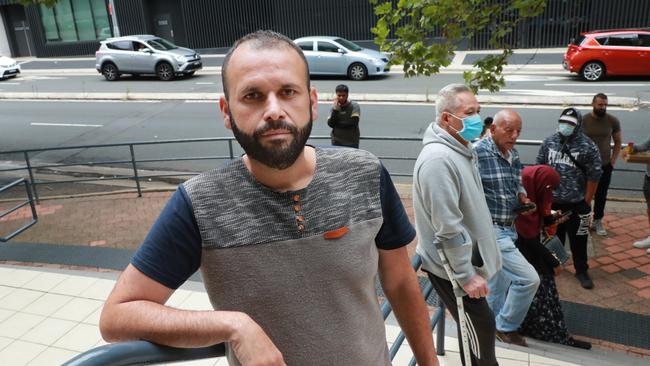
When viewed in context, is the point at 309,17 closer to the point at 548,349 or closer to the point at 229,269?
the point at 548,349

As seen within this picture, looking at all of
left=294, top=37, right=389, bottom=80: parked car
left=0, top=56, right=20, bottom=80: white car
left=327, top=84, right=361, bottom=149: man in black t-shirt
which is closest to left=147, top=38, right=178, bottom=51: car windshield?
left=294, top=37, right=389, bottom=80: parked car

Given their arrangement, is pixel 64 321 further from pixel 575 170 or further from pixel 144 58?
pixel 144 58

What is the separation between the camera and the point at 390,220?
6.07 ft

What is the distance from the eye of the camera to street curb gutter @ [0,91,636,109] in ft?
45.6

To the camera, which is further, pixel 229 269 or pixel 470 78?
pixel 470 78

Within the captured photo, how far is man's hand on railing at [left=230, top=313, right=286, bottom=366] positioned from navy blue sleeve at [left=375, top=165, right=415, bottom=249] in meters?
0.60

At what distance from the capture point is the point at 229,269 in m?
1.54

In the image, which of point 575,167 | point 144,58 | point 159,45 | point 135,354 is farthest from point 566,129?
point 159,45

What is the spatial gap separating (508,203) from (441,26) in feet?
5.53

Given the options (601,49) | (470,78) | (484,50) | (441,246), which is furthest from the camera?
(484,50)

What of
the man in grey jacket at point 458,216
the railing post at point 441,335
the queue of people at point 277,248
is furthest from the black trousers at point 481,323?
the queue of people at point 277,248

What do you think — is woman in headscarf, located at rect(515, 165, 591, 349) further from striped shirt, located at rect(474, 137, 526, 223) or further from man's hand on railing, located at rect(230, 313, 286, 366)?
man's hand on railing, located at rect(230, 313, 286, 366)

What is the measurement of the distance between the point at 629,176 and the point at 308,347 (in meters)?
8.89

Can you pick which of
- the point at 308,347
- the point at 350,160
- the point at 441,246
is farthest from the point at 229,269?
the point at 441,246
